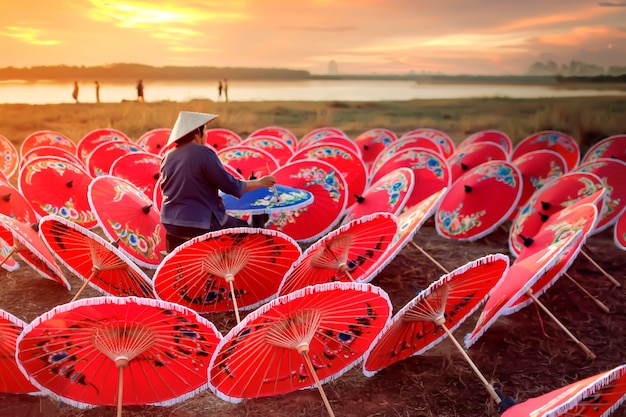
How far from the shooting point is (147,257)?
13.9 feet

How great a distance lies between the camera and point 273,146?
685cm

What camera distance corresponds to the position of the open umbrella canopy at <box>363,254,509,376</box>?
235cm

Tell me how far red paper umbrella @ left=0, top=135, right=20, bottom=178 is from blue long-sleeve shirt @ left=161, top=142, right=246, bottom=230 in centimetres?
467

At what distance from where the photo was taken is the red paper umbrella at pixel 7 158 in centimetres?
749

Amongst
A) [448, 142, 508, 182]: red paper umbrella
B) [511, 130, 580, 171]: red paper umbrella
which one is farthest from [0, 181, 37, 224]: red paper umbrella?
[511, 130, 580, 171]: red paper umbrella

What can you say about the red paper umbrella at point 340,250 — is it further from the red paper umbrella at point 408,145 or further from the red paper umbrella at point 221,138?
the red paper umbrella at point 221,138

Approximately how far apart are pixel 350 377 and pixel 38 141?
20.2 feet

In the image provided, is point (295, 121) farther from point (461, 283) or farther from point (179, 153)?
point (461, 283)

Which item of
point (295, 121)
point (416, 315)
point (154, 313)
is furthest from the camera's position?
point (295, 121)

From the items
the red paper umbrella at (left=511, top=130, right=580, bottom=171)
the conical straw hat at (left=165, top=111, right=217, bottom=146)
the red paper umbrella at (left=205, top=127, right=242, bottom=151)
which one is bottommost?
the red paper umbrella at (left=205, top=127, right=242, bottom=151)

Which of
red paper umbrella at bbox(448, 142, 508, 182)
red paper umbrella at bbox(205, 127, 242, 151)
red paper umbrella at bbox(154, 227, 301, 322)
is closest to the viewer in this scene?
red paper umbrella at bbox(154, 227, 301, 322)

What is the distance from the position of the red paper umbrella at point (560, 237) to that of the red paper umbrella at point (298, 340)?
30.2 inches

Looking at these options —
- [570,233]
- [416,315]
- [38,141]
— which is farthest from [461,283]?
[38,141]

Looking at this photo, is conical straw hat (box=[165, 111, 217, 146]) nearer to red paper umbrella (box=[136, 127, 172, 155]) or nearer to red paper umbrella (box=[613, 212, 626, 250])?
red paper umbrella (box=[613, 212, 626, 250])
